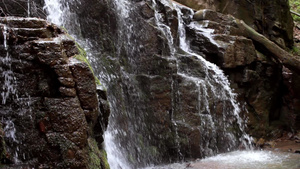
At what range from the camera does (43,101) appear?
145 inches

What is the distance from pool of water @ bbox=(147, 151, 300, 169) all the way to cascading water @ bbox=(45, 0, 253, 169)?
1.31 ft

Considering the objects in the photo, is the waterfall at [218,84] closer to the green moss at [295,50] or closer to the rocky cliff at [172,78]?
the rocky cliff at [172,78]

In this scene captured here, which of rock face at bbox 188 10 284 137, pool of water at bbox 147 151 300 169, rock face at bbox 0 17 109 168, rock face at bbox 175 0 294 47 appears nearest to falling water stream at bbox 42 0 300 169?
pool of water at bbox 147 151 300 169

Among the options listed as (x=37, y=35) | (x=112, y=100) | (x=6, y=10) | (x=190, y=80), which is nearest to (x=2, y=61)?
(x=37, y=35)

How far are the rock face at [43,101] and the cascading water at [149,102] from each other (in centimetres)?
215

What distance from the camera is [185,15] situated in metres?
9.62

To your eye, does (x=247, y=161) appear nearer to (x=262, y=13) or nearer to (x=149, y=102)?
(x=149, y=102)

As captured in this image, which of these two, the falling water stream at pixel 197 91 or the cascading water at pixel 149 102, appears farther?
the cascading water at pixel 149 102

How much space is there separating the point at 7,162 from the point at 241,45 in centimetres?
743

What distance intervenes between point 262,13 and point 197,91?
6.06m

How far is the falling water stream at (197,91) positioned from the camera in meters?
6.12

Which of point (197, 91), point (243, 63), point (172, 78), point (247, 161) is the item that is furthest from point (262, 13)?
point (247, 161)

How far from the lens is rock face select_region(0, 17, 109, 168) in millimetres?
3549

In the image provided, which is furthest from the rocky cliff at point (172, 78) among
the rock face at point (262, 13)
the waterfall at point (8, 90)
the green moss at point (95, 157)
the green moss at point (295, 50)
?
the green moss at point (295, 50)
